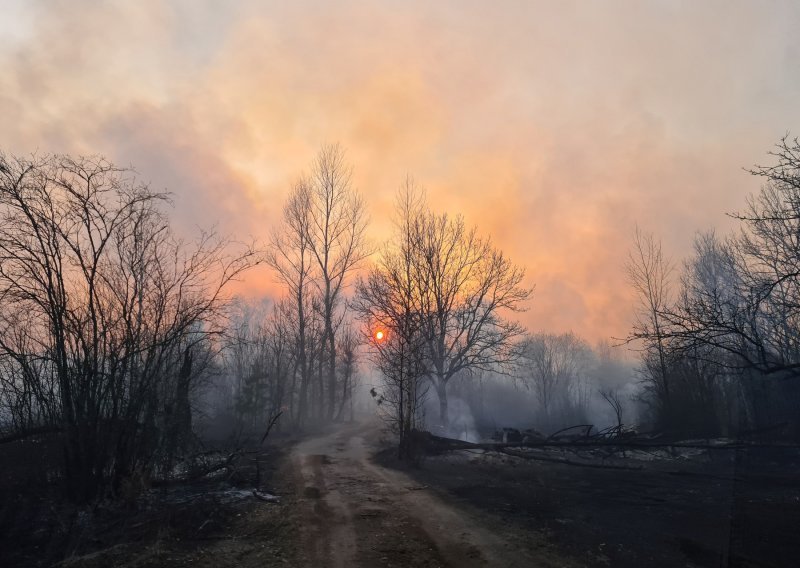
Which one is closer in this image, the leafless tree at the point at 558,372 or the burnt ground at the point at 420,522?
the burnt ground at the point at 420,522

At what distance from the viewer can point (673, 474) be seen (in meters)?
12.2

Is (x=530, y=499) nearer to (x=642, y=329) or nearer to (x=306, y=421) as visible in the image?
(x=642, y=329)

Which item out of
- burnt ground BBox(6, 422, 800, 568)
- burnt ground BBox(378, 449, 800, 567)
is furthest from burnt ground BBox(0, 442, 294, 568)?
burnt ground BBox(378, 449, 800, 567)

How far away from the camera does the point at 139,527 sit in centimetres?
730

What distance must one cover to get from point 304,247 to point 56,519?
30383 millimetres

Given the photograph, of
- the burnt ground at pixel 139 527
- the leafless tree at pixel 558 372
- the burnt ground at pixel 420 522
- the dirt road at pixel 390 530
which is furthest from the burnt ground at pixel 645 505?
the leafless tree at pixel 558 372

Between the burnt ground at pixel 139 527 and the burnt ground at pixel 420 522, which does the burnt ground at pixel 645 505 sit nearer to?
the burnt ground at pixel 420 522

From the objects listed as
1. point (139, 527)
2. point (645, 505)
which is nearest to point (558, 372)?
point (645, 505)

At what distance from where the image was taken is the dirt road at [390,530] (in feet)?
20.0

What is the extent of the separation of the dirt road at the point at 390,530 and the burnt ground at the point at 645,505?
1.95 ft

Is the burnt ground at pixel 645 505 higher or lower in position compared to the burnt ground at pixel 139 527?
lower

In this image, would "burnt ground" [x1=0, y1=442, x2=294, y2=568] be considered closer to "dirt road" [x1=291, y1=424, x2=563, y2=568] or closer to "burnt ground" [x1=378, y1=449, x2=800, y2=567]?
"dirt road" [x1=291, y1=424, x2=563, y2=568]

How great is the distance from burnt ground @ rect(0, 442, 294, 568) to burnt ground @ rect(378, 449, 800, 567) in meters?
4.20

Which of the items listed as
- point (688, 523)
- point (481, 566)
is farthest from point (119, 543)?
point (688, 523)
